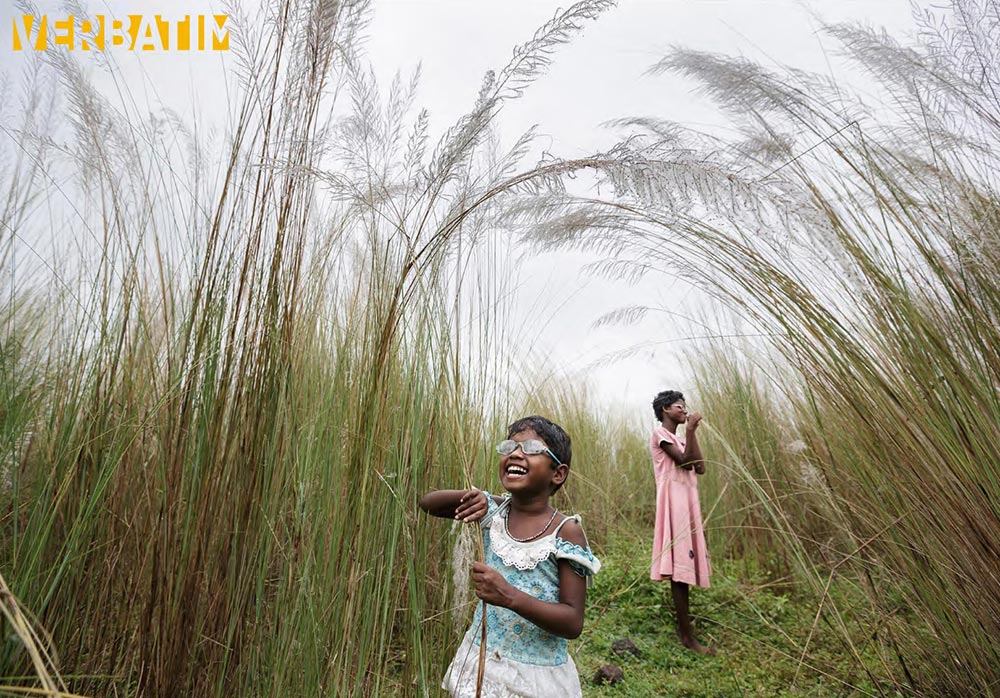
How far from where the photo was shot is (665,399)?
444 cm

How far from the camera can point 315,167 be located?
71.5 inches

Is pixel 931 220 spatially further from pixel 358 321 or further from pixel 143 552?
pixel 143 552

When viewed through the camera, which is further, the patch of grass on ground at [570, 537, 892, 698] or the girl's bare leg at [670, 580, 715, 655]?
the girl's bare leg at [670, 580, 715, 655]

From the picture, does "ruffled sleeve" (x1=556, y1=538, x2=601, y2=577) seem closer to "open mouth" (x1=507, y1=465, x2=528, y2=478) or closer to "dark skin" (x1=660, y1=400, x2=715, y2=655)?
"open mouth" (x1=507, y1=465, x2=528, y2=478)

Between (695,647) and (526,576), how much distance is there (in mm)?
2553

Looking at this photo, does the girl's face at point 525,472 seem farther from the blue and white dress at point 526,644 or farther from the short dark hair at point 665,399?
the short dark hair at point 665,399

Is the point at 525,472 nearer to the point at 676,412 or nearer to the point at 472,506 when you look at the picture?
the point at 472,506

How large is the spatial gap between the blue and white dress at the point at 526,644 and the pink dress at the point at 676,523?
7.37ft

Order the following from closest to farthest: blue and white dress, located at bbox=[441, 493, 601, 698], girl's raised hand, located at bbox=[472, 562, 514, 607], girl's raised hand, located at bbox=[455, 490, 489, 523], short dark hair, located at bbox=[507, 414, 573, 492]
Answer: girl's raised hand, located at bbox=[472, 562, 514, 607] < girl's raised hand, located at bbox=[455, 490, 489, 523] < blue and white dress, located at bbox=[441, 493, 601, 698] < short dark hair, located at bbox=[507, 414, 573, 492]

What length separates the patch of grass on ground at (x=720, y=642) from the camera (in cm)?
317

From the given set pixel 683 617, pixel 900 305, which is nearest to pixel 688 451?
pixel 683 617

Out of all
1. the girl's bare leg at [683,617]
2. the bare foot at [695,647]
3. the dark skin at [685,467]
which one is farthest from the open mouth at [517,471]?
the bare foot at [695,647]

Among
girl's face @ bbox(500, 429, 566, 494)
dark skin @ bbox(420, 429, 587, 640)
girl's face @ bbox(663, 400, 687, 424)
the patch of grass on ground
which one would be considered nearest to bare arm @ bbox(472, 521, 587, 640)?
dark skin @ bbox(420, 429, 587, 640)

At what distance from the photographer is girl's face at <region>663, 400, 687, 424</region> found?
4.34 m
